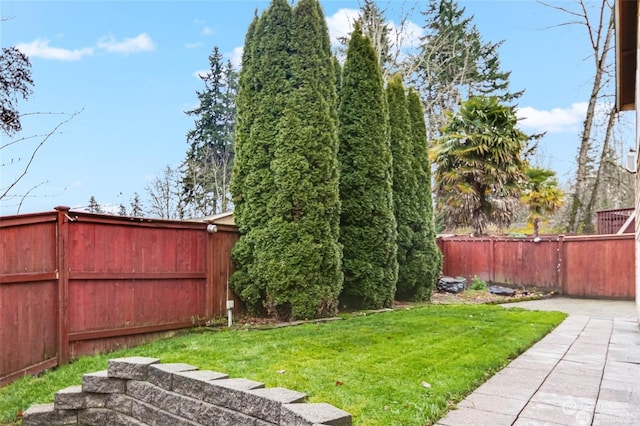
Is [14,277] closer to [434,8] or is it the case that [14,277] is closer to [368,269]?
[368,269]

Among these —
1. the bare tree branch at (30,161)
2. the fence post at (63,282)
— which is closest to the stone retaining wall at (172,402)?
the fence post at (63,282)

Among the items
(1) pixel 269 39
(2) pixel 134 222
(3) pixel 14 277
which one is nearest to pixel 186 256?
(2) pixel 134 222

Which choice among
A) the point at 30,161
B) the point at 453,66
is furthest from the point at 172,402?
the point at 453,66

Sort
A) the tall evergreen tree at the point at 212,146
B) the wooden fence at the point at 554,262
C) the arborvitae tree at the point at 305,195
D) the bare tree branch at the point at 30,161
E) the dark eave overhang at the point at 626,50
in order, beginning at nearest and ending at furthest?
the bare tree branch at the point at 30,161 < the dark eave overhang at the point at 626,50 < the arborvitae tree at the point at 305,195 < the wooden fence at the point at 554,262 < the tall evergreen tree at the point at 212,146

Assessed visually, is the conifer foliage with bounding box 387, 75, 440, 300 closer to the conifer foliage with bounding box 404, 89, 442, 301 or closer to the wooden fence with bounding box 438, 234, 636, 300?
the conifer foliage with bounding box 404, 89, 442, 301

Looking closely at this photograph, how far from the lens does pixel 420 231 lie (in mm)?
9695

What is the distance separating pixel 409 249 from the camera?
9.50m

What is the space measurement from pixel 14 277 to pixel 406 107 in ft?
25.5

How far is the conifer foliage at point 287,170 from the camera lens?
650 centimetres

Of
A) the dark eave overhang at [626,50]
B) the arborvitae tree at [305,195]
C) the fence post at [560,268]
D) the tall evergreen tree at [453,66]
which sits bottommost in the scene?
the fence post at [560,268]

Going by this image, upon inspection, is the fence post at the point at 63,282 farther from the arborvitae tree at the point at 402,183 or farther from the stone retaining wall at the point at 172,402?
the arborvitae tree at the point at 402,183

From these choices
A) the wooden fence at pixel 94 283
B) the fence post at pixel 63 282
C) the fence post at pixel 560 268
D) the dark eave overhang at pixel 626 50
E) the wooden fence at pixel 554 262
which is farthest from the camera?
the fence post at pixel 560 268

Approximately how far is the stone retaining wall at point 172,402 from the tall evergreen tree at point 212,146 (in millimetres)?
15757

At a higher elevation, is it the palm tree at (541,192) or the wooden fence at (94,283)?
the palm tree at (541,192)
